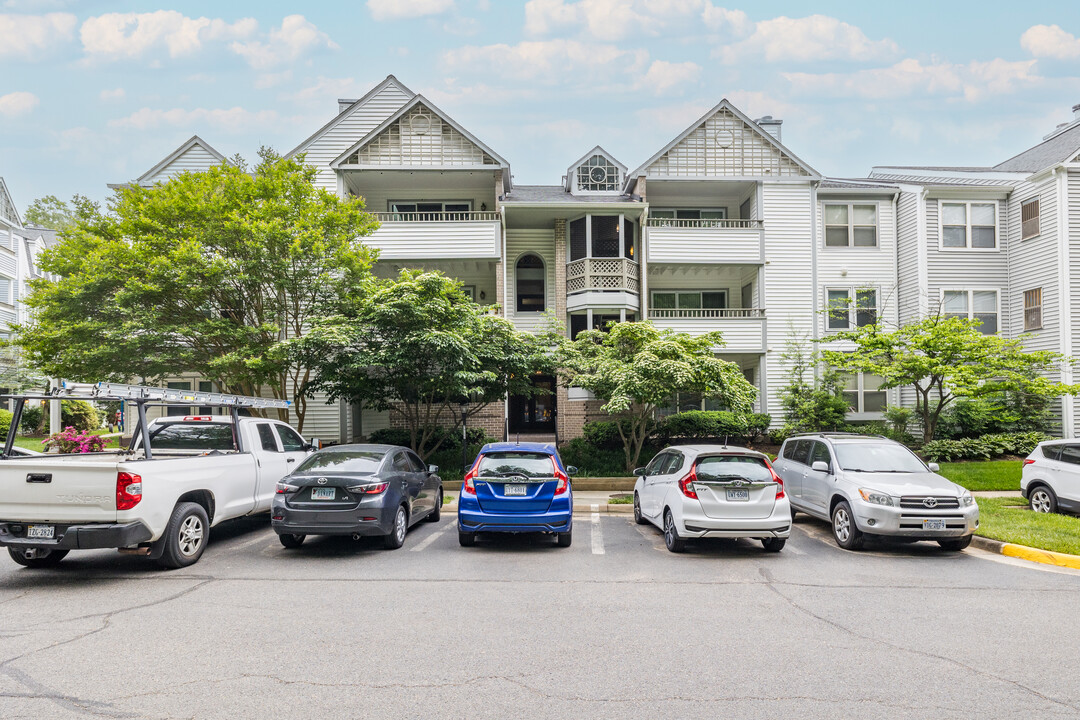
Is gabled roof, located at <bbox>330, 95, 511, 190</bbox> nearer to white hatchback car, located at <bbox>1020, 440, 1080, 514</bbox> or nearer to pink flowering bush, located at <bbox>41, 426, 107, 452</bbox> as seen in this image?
pink flowering bush, located at <bbox>41, 426, 107, 452</bbox>

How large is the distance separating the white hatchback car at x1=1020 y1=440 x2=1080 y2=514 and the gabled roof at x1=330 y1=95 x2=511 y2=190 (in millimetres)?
16896

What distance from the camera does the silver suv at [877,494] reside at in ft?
30.6

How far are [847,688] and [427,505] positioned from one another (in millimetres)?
8119

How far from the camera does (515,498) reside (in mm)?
9516

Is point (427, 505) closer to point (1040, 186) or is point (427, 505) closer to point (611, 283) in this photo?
point (611, 283)

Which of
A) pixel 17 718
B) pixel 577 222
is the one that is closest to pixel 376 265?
pixel 577 222

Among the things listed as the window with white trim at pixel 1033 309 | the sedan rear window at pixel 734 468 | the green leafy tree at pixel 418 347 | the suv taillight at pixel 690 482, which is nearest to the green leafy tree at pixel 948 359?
the window with white trim at pixel 1033 309

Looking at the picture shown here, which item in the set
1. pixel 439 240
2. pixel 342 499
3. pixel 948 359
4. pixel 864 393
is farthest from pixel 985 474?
pixel 439 240

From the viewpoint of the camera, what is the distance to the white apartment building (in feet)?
72.8

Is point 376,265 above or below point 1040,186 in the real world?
below

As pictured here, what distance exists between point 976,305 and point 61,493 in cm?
2649

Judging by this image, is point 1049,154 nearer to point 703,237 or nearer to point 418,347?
point 703,237

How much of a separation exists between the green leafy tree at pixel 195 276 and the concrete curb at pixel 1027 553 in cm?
1428

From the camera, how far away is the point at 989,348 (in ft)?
56.0
